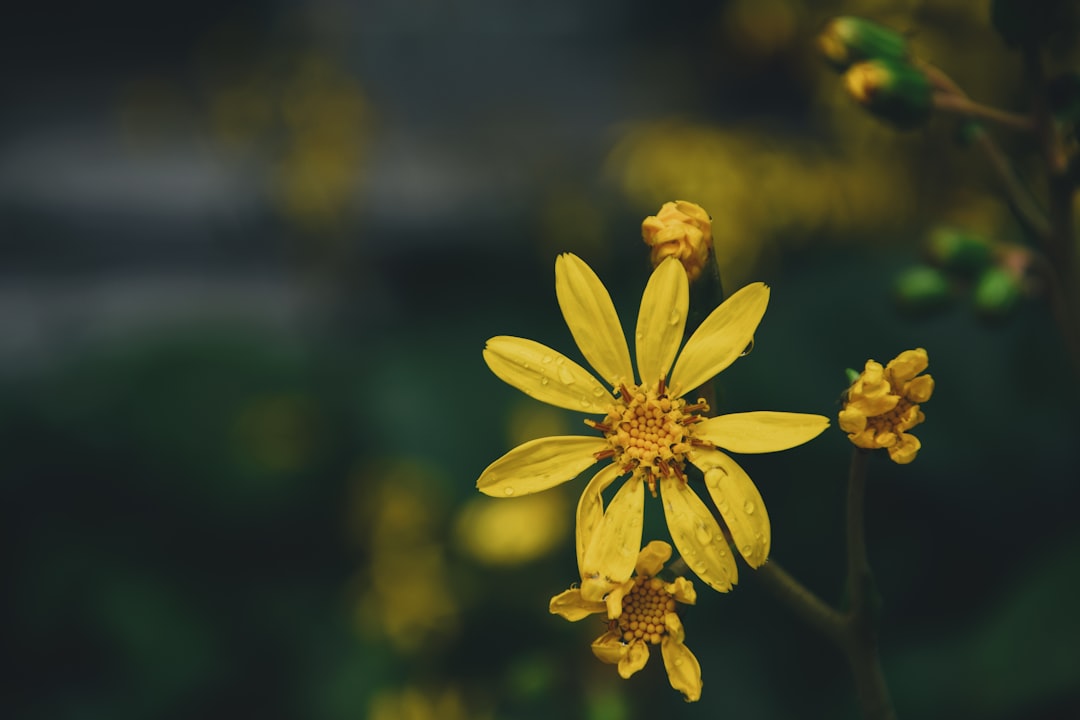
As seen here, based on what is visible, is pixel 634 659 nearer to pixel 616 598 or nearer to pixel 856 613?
pixel 616 598

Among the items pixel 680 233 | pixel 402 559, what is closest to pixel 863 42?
pixel 680 233

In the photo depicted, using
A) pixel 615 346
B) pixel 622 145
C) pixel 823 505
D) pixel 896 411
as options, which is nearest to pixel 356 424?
pixel 622 145

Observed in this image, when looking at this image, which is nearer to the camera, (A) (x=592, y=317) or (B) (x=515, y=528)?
(A) (x=592, y=317)

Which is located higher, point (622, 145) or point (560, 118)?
point (560, 118)

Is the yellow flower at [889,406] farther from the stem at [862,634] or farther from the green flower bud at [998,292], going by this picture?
the green flower bud at [998,292]

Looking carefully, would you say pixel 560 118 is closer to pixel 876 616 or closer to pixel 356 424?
pixel 356 424

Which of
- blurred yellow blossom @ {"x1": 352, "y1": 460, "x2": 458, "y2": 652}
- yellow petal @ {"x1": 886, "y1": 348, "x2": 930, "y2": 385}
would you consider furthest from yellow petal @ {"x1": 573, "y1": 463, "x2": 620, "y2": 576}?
blurred yellow blossom @ {"x1": 352, "y1": 460, "x2": 458, "y2": 652}

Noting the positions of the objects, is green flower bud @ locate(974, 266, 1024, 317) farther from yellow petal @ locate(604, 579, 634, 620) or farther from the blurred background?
yellow petal @ locate(604, 579, 634, 620)
